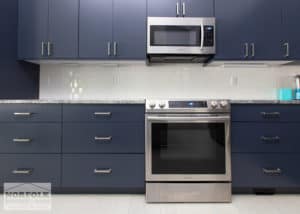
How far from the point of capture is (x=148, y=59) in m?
2.49

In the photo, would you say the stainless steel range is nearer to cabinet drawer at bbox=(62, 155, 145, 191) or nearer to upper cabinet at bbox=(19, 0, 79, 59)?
cabinet drawer at bbox=(62, 155, 145, 191)

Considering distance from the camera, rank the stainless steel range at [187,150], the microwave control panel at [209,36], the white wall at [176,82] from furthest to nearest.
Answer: the white wall at [176,82], the microwave control panel at [209,36], the stainless steel range at [187,150]

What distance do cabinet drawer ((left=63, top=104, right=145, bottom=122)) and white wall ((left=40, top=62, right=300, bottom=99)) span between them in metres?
0.58

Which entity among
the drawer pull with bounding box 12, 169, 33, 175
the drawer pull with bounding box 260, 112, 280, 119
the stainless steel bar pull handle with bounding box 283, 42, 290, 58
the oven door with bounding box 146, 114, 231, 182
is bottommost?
the drawer pull with bounding box 12, 169, 33, 175

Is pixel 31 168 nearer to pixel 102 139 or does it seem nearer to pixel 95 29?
pixel 102 139

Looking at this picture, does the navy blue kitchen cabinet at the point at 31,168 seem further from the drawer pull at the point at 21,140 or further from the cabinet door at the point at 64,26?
the cabinet door at the point at 64,26

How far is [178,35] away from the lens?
2.34m

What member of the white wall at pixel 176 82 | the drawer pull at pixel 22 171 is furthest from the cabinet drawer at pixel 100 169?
the white wall at pixel 176 82

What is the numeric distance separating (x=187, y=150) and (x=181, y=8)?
1.38m

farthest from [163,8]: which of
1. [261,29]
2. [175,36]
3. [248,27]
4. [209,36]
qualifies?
[261,29]

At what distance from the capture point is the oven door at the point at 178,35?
232 centimetres

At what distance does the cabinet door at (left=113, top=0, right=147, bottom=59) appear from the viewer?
238cm

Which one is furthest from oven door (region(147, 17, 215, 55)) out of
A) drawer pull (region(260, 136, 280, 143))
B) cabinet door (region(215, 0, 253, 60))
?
drawer pull (region(260, 136, 280, 143))

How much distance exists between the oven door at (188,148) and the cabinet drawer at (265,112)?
0.46ft
